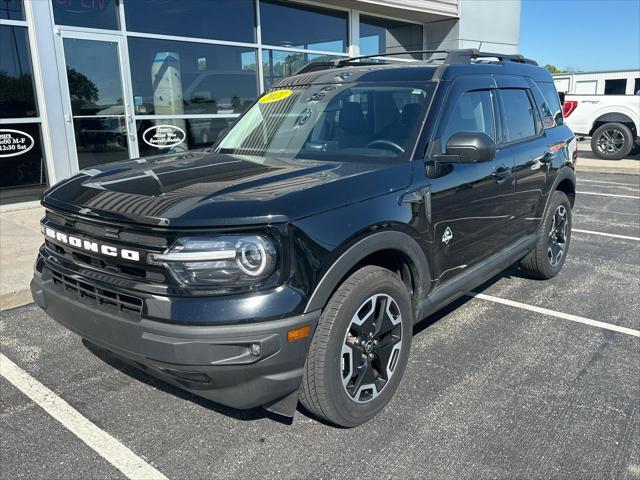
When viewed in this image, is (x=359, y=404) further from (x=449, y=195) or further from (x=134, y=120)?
(x=134, y=120)

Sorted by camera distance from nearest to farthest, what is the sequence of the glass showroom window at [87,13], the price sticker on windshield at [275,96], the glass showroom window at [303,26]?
the price sticker on windshield at [275,96] < the glass showroom window at [87,13] < the glass showroom window at [303,26]

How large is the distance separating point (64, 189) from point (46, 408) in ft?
4.08

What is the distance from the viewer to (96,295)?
8.71 feet

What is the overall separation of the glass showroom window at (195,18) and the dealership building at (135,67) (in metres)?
0.02

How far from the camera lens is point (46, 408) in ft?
10.4

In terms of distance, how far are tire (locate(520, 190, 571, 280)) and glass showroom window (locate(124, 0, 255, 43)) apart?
23.4 feet

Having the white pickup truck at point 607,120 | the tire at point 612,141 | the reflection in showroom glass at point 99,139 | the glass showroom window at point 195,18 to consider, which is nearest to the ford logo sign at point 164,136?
the reflection in showroom glass at point 99,139

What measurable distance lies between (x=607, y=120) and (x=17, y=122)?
1407 cm

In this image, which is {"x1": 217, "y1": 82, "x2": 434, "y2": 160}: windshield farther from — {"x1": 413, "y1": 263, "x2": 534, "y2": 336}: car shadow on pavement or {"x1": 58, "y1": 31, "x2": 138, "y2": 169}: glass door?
{"x1": 58, "y1": 31, "x2": 138, "y2": 169}: glass door

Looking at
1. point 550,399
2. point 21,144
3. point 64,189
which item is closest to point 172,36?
point 21,144

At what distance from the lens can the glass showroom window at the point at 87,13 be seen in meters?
8.09

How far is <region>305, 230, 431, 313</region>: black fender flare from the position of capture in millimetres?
2539

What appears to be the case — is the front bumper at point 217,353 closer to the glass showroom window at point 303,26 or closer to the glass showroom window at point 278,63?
the glass showroom window at point 278,63

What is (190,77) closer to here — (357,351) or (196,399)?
(196,399)
